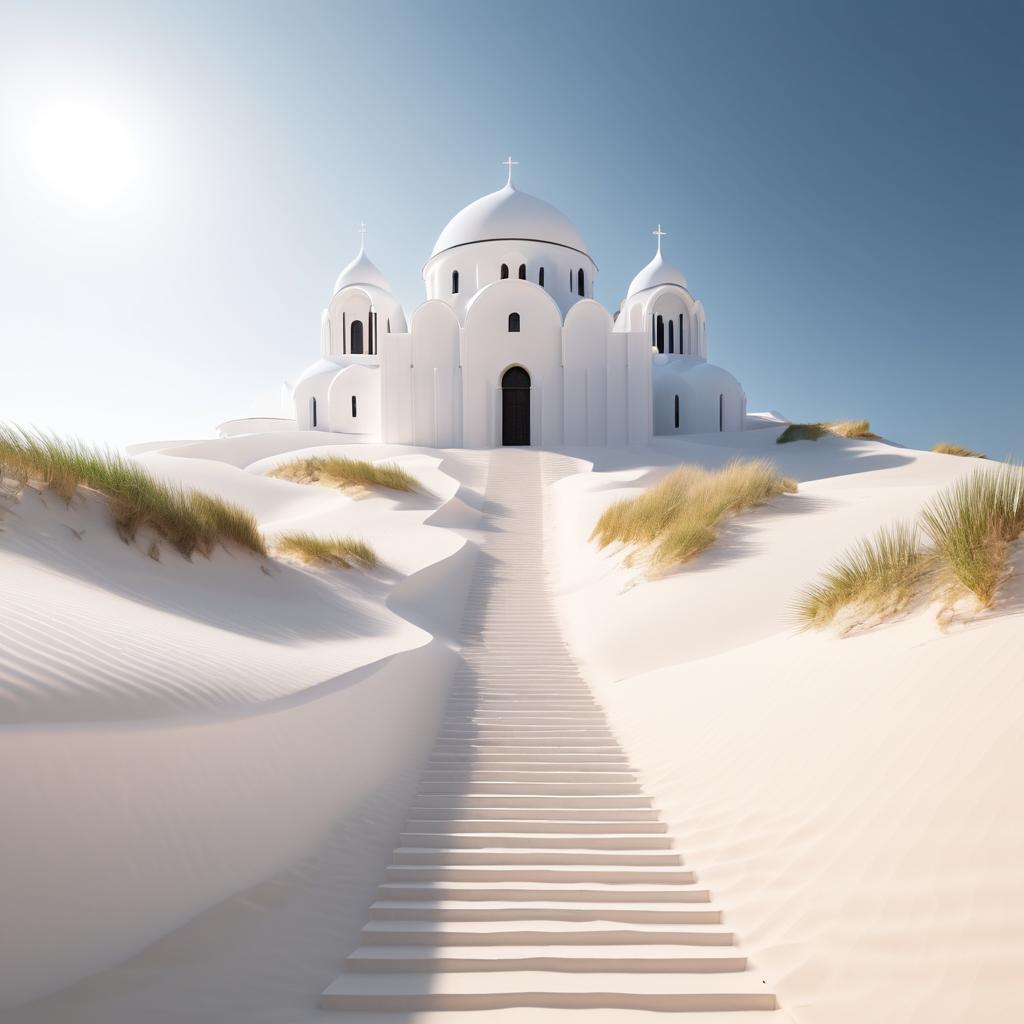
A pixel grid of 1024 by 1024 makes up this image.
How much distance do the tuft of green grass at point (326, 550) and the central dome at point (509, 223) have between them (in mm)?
22790

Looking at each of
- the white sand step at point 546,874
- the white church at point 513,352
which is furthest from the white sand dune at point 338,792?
the white church at point 513,352

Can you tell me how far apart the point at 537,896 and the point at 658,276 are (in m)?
33.0

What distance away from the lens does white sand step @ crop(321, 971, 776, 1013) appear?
8.88ft

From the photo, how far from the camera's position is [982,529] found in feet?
14.9

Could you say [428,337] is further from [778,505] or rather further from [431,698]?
[431,698]

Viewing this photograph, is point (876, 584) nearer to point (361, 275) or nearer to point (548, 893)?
point (548, 893)

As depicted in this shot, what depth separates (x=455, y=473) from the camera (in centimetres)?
1927

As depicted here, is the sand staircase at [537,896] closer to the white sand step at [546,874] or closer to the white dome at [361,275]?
the white sand step at [546,874]

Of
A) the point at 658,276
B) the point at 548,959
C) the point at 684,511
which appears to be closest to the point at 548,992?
the point at 548,959

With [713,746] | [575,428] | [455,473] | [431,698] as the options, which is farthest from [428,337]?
[713,746]

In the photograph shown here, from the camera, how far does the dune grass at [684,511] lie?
8891 mm

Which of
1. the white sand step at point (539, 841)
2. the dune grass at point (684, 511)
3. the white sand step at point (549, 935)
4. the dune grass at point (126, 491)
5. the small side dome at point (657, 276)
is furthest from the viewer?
the small side dome at point (657, 276)

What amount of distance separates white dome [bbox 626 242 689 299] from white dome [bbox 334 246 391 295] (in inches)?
506

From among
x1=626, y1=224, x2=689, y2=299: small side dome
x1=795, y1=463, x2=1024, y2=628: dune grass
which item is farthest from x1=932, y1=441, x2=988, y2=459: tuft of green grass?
x1=795, y1=463, x2=1024, y2=628: dune grass
